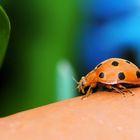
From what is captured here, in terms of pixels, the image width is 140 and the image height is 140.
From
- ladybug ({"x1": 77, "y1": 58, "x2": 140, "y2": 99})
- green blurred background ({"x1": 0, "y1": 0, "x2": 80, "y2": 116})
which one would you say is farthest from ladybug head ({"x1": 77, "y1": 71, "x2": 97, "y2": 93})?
green blurred background ({"x1": 0, "y1": 0, "x2": 80, "y2": 116})

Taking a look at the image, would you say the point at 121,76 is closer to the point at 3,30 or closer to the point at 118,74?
the point at 118,74

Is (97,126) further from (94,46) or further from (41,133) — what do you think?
(94,46)

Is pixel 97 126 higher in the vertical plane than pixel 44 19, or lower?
lower

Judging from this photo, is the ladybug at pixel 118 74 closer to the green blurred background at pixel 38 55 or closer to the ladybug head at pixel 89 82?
the ladybug head at pixel 89 82

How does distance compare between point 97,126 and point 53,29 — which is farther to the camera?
point 53,29

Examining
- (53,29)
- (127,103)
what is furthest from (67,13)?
(127,103)

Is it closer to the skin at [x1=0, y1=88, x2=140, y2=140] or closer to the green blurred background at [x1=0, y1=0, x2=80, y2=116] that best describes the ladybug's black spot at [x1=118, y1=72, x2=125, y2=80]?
the skin at [x1=0, y1=88, x2=140, y2=140]

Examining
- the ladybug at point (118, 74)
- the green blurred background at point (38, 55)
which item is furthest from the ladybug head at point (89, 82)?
the green blurred background at point (38, 55)
